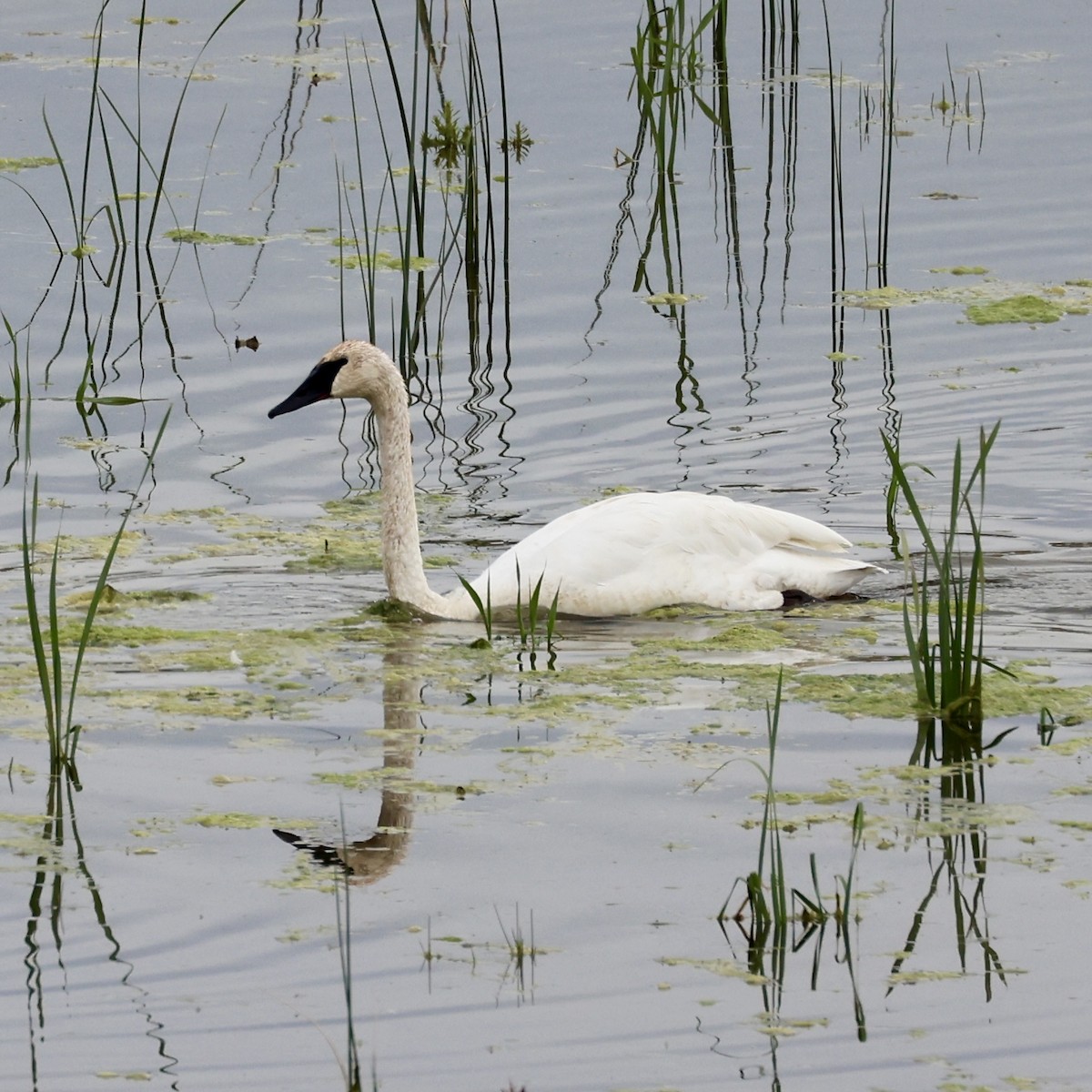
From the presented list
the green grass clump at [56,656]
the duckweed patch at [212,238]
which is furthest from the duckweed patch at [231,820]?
the duckweed patch at [212,238]

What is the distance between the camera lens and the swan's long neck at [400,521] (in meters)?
8.38

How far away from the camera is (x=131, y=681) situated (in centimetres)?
733

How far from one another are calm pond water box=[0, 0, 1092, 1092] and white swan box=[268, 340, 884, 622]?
0.18 m

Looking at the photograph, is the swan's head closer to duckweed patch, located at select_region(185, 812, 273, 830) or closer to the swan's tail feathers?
the swan's tail feathers

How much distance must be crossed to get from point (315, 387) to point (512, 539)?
106 cm

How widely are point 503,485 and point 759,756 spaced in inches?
149

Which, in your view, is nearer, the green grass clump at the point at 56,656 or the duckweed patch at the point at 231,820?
the green grass clump at the point at 56,656

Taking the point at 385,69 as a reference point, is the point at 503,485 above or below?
below

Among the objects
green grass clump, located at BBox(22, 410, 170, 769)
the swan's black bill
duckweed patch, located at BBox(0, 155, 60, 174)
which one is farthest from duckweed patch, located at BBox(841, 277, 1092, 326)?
green grass clump, located at BBox(22, 410, 170, 769)

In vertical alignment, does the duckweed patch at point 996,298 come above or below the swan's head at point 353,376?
below

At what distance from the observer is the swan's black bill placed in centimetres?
874

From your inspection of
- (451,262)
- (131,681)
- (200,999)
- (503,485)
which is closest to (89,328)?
(451,262)

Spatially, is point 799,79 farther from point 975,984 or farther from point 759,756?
point 975,984

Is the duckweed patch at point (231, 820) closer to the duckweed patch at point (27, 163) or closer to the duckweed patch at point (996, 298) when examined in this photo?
the duckweed patch at point (996, 298)
